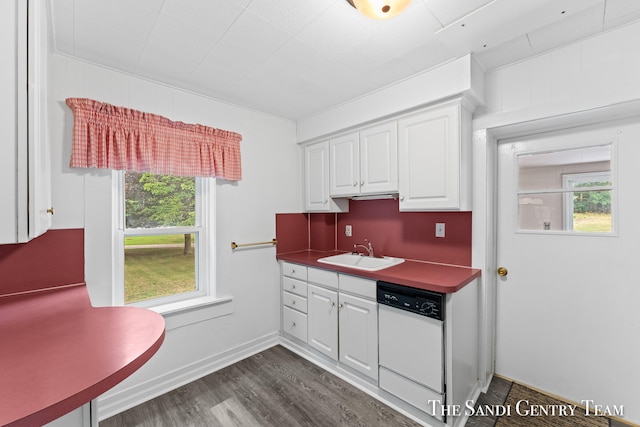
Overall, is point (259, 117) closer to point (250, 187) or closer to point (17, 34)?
point (250, 187)

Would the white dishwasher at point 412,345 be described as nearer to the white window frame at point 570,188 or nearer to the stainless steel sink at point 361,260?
the stainless steel sink at point 361,260

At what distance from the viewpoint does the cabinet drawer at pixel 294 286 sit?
2713 millimetres

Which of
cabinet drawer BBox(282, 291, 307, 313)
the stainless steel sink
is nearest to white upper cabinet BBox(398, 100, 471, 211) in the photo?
the stainless steel sink

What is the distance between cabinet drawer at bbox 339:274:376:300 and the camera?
212 centimetres

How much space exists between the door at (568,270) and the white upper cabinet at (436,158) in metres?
0.53

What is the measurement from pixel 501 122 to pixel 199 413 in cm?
302

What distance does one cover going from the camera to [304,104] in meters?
2.74

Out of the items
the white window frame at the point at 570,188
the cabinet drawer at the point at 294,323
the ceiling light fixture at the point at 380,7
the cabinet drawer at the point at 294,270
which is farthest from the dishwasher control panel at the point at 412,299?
the ceiling light fixture at the point at 380,7

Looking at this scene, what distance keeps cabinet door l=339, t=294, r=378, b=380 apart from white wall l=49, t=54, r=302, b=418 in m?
0.95

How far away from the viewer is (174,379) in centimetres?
224

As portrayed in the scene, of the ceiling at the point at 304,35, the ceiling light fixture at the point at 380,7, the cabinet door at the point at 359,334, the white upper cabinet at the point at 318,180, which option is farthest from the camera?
the white upper cabinet at the point at 318,180

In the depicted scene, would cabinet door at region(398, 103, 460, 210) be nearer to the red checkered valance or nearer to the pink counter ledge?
the red checkered valance

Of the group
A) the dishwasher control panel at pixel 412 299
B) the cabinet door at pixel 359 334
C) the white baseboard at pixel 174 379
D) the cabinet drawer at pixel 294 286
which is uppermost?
the dishwasher control panel at pixel 412 299

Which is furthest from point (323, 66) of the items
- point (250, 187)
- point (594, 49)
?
point (594, 49)
